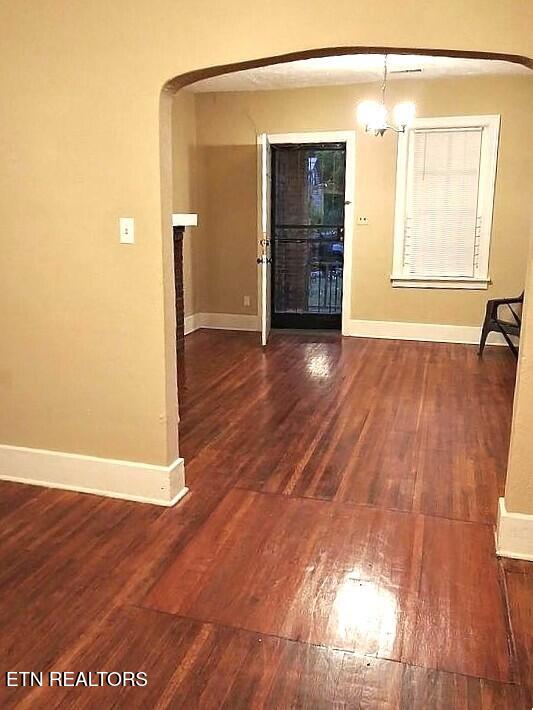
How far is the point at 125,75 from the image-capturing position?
2479 millimetres

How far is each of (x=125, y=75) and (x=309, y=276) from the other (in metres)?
5.01

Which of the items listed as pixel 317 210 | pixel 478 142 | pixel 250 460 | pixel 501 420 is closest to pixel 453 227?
pixel 478 142

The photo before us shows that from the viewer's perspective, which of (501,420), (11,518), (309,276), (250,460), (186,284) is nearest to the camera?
(11,518)

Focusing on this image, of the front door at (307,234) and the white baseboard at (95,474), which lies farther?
the front door at (307,234)

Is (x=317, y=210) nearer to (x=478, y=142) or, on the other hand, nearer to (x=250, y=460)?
(x=478, y=142)

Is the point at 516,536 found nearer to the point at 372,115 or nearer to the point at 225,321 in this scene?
the point at 372,115

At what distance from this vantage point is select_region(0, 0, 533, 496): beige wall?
2.25 metres

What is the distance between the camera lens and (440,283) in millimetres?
6363

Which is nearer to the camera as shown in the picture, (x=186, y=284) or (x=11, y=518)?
(x=11, y=518)

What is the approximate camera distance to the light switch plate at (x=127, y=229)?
2594 millimetres

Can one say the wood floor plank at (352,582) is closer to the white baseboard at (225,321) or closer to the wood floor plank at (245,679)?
the wood floor plank at (245,679)

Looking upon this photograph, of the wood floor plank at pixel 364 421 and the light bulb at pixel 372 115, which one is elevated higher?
the light bulb at pixel 372 115

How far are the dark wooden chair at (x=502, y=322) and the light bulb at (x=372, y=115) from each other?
1.97 meters

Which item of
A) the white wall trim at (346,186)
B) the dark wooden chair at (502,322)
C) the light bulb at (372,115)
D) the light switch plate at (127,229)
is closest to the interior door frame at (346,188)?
the white wall trim at (346,186)
